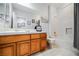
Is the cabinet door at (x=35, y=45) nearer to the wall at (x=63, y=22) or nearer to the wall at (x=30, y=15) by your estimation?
the wall at (x=30, y=15)

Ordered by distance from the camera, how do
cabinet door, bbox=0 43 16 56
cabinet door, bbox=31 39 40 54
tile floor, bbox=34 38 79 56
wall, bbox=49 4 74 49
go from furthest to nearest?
cabinet door, bbox=31 39 40 54 → wall, bbox=49 4 74 49 → tile floor, bbox=34 38 79 56 → cabinet door, bbox=0 43 16 56

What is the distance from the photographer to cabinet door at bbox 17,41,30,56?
7.43 ft

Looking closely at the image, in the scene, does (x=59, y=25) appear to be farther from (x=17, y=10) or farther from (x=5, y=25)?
(x=5, y=25)

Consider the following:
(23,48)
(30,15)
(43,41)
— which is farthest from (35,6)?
(23,48)

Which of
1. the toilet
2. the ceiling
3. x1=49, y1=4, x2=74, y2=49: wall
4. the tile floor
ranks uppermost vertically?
the ceiling

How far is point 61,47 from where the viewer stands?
2.39m

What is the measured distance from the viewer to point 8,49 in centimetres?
206

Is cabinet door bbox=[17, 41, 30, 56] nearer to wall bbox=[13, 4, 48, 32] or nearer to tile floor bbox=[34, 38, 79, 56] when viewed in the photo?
tile floor bbox=[34, 38, 79, 56]

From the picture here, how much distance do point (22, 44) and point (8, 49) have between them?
36 centimetres

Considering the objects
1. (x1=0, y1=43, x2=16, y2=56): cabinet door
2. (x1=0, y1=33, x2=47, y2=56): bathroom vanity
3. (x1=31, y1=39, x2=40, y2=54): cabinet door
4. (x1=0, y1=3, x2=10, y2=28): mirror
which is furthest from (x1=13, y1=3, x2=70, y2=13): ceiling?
(x1=0, y1=43, x2=16, y2=56): cabinet door

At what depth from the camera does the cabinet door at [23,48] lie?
2.26 metres

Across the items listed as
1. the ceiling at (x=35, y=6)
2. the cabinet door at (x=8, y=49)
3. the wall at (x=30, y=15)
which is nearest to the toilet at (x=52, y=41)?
the wall at (x=30, y=15)

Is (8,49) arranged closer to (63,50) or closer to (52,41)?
(52,41)

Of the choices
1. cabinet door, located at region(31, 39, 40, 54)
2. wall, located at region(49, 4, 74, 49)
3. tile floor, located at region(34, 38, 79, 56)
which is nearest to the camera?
tile floor, located at region(34, 38, 79, 56)
